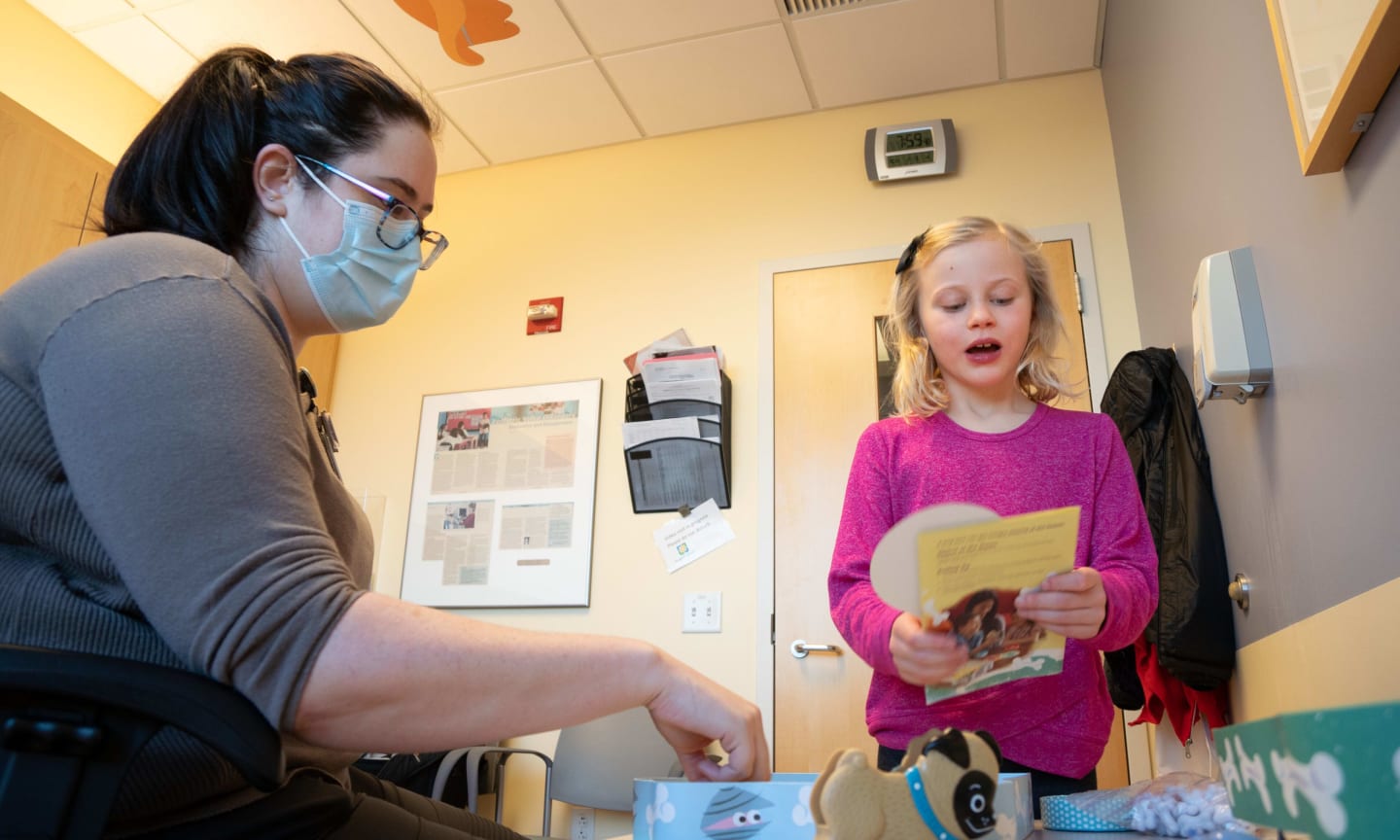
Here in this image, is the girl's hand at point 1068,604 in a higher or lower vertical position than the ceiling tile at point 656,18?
lower

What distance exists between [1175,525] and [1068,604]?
44.8 inches

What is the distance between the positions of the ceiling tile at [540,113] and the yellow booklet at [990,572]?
273cm

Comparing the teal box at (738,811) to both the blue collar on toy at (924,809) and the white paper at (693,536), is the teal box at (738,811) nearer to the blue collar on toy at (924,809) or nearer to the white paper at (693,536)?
the blue collar on toy at (924,809)

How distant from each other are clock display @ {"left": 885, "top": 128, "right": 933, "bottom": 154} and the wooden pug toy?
107 inches

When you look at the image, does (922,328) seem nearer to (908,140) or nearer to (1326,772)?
(1326,772)

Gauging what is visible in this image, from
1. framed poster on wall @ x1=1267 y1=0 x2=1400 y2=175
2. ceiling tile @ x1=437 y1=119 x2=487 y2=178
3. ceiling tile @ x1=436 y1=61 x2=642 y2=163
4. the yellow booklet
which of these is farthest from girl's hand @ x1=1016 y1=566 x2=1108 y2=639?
ceiling tile @ x1=437 y1=119 x2=487 y2=178

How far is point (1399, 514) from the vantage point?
958mm

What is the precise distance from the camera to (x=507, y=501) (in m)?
3.17

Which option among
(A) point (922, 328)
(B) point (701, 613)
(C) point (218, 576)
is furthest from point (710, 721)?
(B) point (701, 613)

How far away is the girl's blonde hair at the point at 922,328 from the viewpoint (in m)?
1.33

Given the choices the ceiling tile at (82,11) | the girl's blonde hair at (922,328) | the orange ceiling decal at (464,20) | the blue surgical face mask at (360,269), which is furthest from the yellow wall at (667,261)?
the blue surgical face mask at (360,269)

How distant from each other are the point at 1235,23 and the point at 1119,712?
1.71 m

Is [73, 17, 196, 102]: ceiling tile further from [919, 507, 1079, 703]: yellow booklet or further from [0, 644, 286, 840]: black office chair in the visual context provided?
[919, 507, 1079, 703]: yellow booklet

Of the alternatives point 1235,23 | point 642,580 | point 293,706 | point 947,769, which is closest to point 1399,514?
point 947,769
